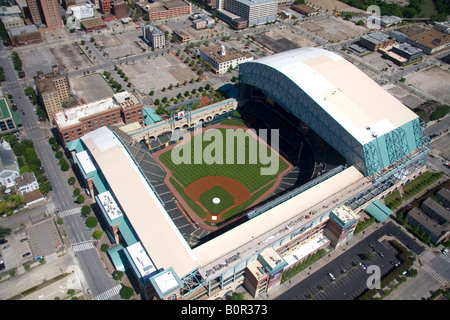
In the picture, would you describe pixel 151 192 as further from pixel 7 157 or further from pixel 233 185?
pixel 7 157

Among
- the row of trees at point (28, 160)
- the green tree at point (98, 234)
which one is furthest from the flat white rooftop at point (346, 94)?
the row of trees at point (28, 160)

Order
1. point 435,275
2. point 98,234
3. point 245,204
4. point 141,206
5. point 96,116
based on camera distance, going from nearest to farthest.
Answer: point 141,206 → point 435,275 → point 98,234 → point 245,204 → point 96,116

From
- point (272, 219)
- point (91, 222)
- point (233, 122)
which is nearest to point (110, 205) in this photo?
point (91, 222)

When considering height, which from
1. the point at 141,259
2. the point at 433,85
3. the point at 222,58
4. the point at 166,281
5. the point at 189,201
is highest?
the point at 166,281

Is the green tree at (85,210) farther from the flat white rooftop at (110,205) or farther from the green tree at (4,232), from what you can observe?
the green tree at (4,232)

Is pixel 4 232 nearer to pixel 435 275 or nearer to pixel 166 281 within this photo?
pixel 166 281

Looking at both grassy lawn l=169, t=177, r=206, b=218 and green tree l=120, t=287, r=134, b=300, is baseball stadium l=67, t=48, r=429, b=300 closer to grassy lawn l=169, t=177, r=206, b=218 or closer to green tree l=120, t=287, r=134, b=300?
grassy lawn l=169, t=177, r=206, b=218

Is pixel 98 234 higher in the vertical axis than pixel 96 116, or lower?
lower
